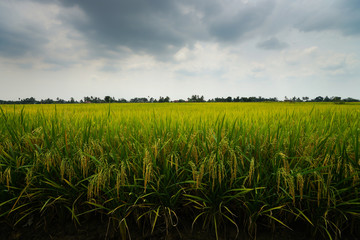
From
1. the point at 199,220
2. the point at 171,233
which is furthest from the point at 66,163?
the point at 199,220

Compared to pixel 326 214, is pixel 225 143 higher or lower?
higher

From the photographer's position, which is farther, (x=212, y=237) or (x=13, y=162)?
(x=13, y=162)

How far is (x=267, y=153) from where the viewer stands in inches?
74.0

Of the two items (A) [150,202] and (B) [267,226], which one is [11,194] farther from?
(B) [267,226]

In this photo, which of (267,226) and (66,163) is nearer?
(267,226)

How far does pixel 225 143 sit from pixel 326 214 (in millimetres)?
1028

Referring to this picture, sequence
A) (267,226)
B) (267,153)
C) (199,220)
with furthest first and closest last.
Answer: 1. (267,153)
2. (199,220)
3. (267,226)

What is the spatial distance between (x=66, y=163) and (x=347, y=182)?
9.08ft

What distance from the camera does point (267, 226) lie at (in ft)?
5.07

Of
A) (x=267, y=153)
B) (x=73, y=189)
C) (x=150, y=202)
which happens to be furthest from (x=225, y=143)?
(x=73, y=189)

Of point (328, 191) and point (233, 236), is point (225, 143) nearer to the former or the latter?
point (233, 236)

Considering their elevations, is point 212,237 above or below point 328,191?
below

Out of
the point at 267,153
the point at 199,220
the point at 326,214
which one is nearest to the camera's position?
the point at 326,214

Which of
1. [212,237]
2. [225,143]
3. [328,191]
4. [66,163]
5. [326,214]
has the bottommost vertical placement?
[212,237]
